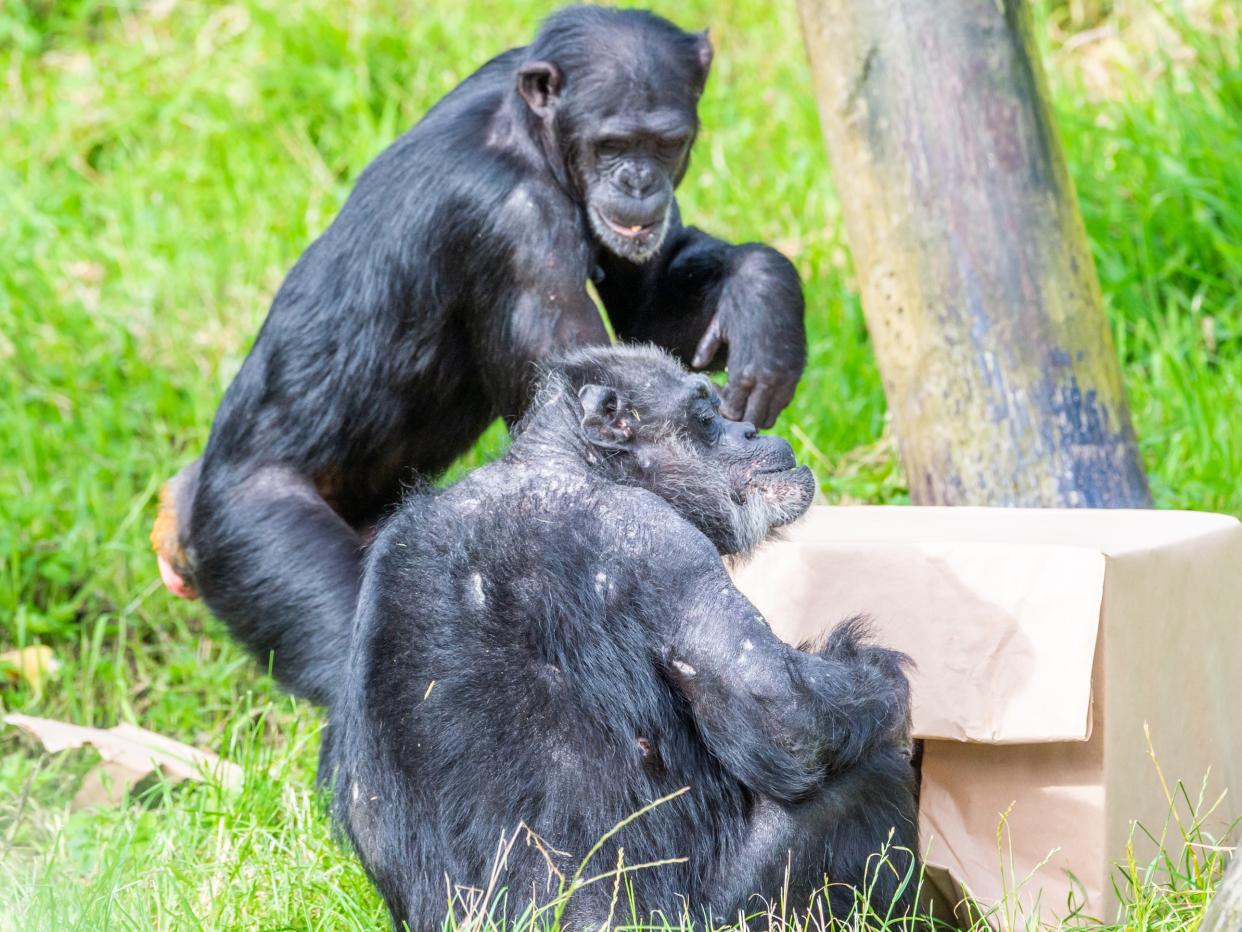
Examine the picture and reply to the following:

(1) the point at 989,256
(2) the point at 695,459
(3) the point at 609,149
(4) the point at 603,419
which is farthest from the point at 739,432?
(1) the point at 989,256

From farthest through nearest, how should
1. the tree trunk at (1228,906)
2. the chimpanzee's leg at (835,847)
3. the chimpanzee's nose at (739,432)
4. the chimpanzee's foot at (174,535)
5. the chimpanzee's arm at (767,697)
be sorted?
the chimpanzee's foot at (174,535), the chimpanzee's nose at (739,432), the chimpanzee's leg at (835,847), the chimpanzee's arm at (767,697), the tree trunk at (1228,906)

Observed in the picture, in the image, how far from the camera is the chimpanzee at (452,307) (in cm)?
424

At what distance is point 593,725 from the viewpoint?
3148 millimetres

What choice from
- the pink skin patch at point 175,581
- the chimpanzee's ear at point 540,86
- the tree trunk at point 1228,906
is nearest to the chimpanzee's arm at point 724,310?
the chimpanzee's ear at point 540,86

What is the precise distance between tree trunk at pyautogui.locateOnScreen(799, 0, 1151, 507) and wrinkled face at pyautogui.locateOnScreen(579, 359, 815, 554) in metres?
1.38

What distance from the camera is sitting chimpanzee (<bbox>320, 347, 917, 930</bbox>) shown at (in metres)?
3.04

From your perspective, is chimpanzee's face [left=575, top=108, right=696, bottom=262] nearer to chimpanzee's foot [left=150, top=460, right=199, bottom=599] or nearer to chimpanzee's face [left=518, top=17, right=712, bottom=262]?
chimpanzee's face [left=518, top=17, right=712, bottom=262]

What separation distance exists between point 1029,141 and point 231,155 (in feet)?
16.2

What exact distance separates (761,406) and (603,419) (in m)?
1.12

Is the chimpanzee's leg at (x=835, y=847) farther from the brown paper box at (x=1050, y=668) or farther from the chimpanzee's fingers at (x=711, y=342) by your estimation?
the chimpanzee's fingers at (x=711, y=342)

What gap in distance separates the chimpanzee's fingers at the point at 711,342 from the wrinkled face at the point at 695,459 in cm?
95

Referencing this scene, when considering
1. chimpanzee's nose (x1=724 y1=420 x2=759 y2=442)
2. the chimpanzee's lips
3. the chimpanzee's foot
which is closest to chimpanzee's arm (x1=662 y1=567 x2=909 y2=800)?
chimpanzee's nose (x1=724 y1=420 x2=759 y2=442)

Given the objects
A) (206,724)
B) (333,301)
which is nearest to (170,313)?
(206,724)

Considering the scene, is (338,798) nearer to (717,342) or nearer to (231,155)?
(717,342)
